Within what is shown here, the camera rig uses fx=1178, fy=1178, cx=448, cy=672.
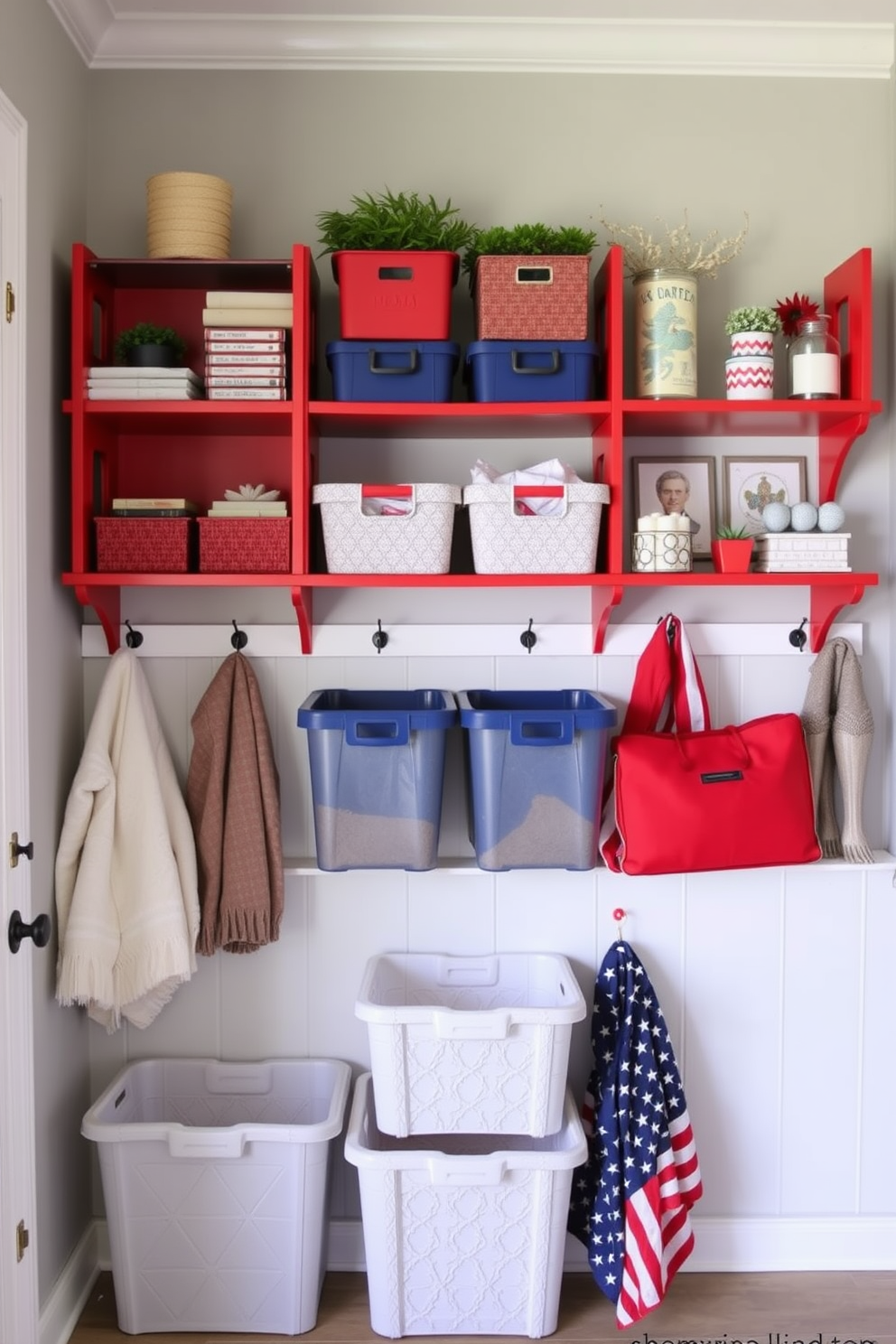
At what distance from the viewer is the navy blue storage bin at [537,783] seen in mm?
2189

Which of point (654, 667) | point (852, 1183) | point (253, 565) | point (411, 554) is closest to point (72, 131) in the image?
point (253, 565)

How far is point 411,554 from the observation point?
2.21 m

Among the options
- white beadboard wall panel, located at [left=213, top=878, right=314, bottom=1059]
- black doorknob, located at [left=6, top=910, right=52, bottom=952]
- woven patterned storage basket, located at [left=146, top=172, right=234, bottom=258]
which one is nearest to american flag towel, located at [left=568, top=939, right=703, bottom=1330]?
white beadboard wall panel, located at [left=213, top=878, right=314, bottom=1059]

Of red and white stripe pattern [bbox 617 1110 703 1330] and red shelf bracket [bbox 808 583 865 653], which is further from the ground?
red shelf bracket [bbox 808 583 865 653]

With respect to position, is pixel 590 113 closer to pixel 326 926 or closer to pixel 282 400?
pixel 282 400

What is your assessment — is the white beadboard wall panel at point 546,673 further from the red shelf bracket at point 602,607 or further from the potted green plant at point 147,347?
the potted green plant at point 147,347

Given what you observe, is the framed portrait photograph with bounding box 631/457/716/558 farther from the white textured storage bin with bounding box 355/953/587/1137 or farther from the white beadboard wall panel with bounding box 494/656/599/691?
the white textured storage bin with bounding box 355/953/587/1137

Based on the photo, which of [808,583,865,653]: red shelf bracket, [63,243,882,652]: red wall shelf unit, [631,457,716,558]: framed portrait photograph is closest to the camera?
[63,243,882,652]: red wall shelf unit

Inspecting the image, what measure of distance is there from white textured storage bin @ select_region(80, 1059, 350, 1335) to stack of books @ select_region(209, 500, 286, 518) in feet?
3.71

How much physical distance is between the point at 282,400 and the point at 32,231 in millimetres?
513

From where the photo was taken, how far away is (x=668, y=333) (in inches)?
88.0

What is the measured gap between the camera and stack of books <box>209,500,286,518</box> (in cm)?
221

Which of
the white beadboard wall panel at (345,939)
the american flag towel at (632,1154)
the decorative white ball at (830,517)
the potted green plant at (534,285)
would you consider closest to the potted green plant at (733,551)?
the decorative white ball at (830,517)

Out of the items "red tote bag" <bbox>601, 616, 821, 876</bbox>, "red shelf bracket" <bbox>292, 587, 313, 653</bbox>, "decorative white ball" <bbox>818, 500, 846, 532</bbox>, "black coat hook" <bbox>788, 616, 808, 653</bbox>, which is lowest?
"red tote bag" <bbox>601, 616, 821, 876</bbox>
